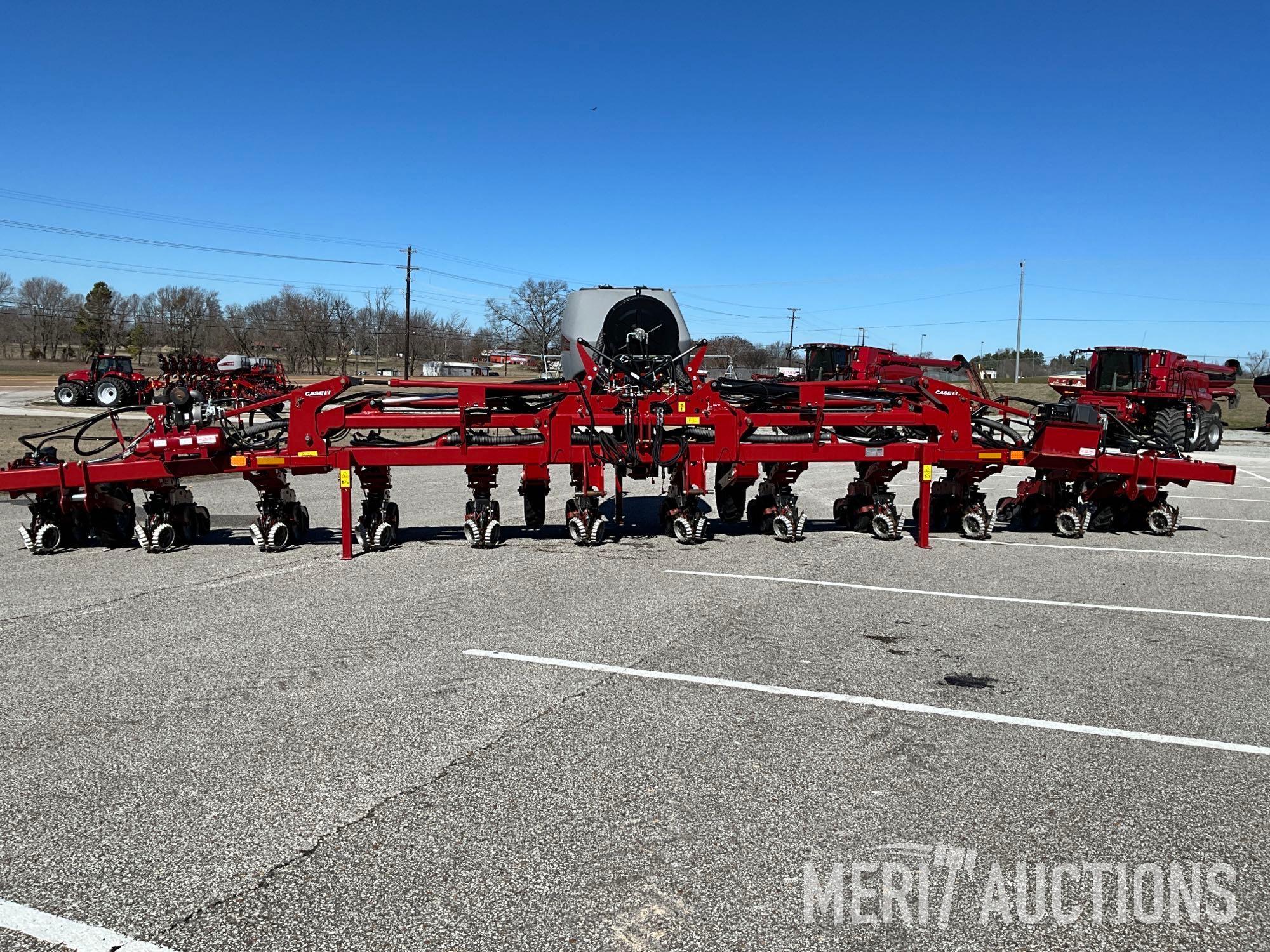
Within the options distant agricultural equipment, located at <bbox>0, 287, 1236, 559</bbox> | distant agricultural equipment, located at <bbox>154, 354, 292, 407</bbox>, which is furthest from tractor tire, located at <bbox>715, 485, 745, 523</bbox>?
distant agricultural equipment, located at <bbox>154, 354, 292, 407</bbox>

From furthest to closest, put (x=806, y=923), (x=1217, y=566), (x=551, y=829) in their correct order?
1. (x=1217, y=566)
2. (x=551, y=829)
3. (x=806, y=923)

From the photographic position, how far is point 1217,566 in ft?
31.3

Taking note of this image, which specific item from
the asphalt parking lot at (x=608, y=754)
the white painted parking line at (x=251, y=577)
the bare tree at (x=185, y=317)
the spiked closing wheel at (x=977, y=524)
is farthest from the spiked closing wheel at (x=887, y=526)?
the bare tree at (x=185, y=317)

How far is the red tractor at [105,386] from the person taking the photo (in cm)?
3684

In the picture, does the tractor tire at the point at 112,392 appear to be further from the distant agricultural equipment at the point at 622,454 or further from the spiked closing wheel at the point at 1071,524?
the spiked closing wheel at the point at 1071,524

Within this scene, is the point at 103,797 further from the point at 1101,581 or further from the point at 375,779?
the point at 1101,581

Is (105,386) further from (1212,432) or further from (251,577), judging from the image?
(1212,432)

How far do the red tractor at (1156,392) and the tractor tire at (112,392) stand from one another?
1261 inches

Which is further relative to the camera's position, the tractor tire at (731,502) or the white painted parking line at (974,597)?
the tractor tire at (731,502)

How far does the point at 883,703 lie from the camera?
5.32 metres

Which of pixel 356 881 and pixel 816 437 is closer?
pixel 356 881

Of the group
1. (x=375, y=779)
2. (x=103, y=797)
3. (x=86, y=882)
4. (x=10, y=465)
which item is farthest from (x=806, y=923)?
(x=10, y=465)

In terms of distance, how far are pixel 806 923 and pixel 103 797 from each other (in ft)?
9.29

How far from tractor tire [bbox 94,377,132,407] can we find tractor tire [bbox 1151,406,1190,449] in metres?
33.6
